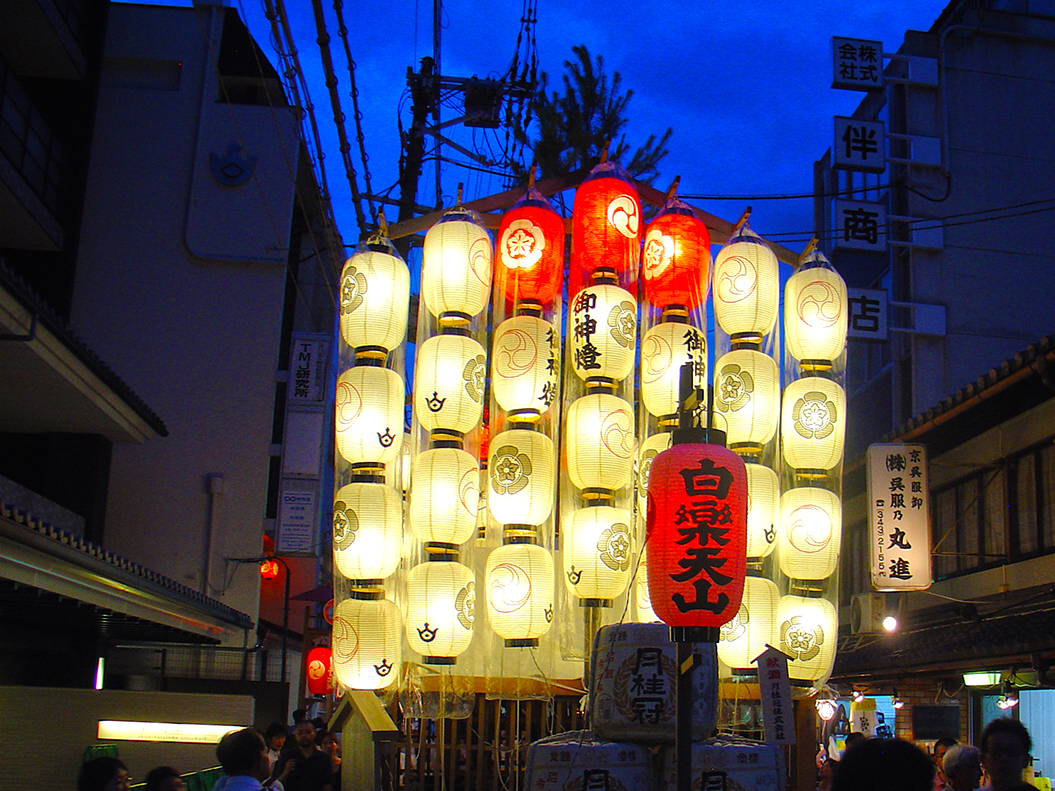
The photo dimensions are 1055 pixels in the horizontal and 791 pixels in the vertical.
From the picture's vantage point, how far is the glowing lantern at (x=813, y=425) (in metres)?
10.5

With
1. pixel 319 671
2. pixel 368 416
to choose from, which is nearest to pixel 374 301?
pixel 368 416

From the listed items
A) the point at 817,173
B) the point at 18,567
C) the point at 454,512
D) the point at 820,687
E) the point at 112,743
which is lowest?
the point at 112,743

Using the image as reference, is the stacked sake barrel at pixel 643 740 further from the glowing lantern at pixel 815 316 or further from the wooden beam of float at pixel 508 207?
the wooden beam of float at pixel 508 207

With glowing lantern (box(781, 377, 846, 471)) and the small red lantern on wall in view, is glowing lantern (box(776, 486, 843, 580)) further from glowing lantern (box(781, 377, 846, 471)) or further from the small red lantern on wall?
the small red lantern on wall

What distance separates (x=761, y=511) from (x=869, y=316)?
10.5m

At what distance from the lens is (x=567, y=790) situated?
652 cm

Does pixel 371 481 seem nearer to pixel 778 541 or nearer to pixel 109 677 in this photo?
pixel 778 541

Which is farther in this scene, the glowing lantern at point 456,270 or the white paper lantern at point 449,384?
the glowing lantern at point 456,270

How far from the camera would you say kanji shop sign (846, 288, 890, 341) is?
19.3 m

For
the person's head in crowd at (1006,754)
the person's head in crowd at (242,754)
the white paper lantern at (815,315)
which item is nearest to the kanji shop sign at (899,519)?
the white paper lantern at (815,315)

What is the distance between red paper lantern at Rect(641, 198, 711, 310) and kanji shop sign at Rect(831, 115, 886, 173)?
9.54 m

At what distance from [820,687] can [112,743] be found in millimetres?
7301

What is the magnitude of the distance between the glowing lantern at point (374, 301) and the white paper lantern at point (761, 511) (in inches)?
155

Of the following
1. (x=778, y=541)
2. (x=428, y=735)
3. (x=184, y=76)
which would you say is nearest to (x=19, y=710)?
(x=428, y=735)
